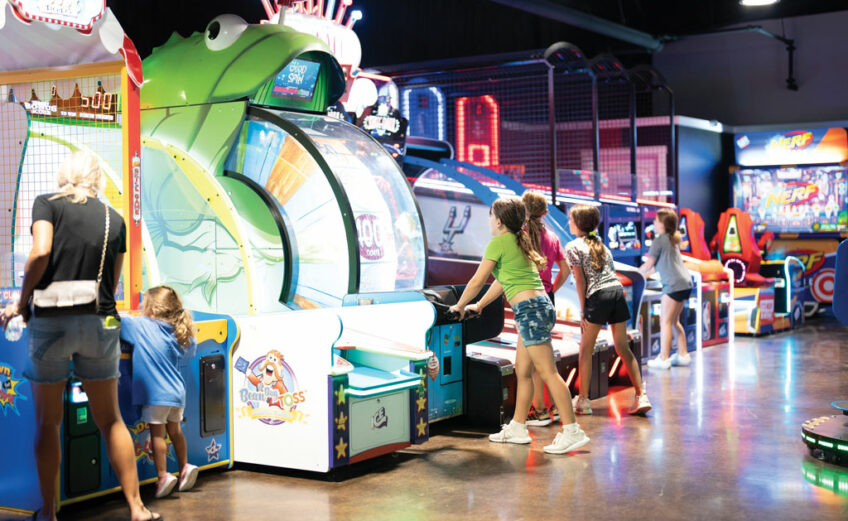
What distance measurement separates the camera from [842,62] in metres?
12.9

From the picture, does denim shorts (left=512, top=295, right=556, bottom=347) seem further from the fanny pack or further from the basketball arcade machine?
the fanny pack

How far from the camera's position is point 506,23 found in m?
12.5

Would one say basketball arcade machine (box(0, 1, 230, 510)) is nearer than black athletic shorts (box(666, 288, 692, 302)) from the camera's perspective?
Yes

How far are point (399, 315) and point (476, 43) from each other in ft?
26.6

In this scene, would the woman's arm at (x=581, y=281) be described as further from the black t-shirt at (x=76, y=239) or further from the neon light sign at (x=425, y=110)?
the neon light sign at (x=425, y=110)

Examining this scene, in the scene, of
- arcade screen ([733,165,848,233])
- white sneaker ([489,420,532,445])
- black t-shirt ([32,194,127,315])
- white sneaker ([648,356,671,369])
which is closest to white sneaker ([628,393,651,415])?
white sneaker ([489,420,532,445])

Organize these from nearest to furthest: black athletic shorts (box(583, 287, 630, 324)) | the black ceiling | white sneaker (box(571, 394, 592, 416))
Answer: black athletic shorts (box(583, 287, 630, 324)) < white sneaker (box(571, 394, 592, 416)) < the black ceiling

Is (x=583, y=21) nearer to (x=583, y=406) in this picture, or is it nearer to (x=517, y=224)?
(x=583, y=406)

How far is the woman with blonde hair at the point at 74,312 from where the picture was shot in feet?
10.7

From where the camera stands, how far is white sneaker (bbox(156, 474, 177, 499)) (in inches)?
154

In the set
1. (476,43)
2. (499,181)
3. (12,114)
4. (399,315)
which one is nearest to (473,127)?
(499,181)

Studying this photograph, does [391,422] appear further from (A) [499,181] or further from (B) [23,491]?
(A) [499,181]

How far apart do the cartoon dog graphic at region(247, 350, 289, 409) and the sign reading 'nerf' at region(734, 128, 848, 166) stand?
10292 millimetres

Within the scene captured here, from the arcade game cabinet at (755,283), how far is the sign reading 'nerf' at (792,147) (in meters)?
1.76
